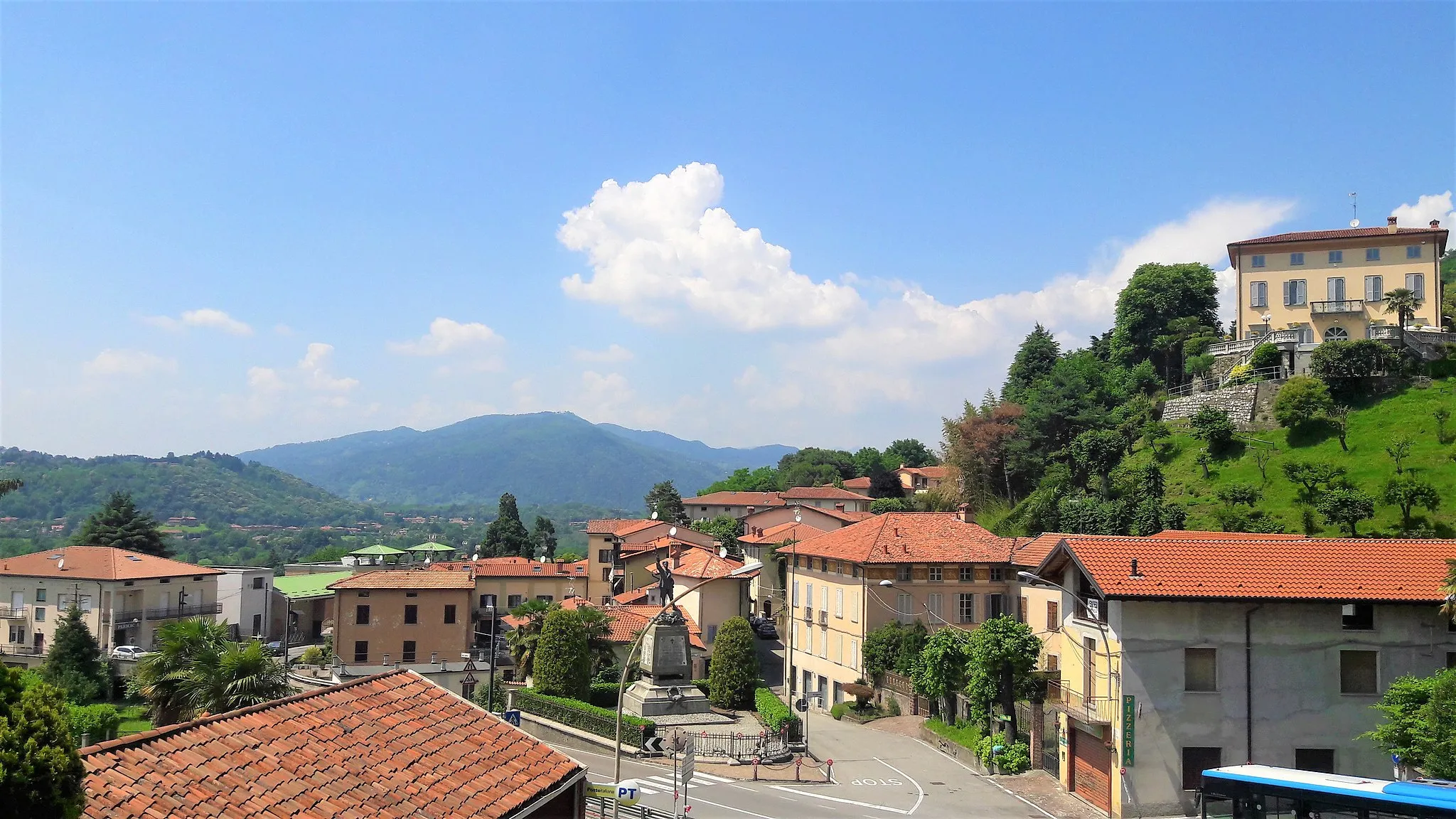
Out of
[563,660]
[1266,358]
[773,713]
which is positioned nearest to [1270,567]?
[773,713]

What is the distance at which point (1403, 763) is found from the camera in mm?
23859

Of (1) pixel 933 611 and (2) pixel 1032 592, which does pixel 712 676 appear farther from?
(2) pixel 1032 592

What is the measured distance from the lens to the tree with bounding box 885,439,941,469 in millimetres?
145250

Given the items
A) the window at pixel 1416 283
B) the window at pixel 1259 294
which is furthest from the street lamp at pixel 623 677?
the window at pixel 1416 283

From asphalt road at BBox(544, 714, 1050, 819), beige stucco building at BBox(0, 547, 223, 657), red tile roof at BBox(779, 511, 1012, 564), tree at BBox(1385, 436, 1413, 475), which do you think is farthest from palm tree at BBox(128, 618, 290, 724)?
tree at BBox(1385, 436, 1413, 475)

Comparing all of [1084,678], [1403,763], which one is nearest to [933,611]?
[1084,678]

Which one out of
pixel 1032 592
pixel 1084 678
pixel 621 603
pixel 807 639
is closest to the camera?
pixel 1084 678

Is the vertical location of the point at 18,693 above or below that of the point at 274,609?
above

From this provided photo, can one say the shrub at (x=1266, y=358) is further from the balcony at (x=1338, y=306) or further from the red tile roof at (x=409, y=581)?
the red tile roof at (x=409, y=581)

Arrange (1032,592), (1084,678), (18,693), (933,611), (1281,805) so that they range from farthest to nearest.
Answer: (933,611), (1032,592), (1084,678), (1281,805), (18,693)

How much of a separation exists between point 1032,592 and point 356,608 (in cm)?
3599

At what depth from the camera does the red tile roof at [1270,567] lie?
27625mm

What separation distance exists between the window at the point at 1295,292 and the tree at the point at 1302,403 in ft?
44.2

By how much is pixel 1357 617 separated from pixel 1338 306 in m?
56.3
